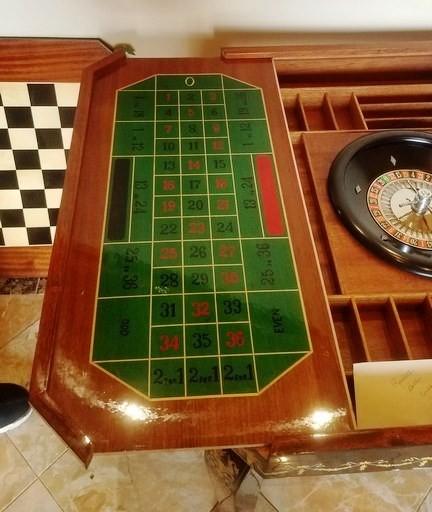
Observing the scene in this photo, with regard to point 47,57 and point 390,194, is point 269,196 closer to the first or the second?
point 390,194

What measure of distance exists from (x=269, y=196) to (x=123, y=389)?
57 cm

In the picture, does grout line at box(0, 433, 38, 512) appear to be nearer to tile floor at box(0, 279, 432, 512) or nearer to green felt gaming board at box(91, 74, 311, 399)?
tile floor at box(0, 279, 432, 512)

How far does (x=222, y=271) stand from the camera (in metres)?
0.96

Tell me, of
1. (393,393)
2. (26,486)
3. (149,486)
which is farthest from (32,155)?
(393,393)

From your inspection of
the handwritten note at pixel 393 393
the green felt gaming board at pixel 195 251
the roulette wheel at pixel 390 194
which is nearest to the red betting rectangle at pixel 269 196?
the green felt gaming board at pixel 195 251

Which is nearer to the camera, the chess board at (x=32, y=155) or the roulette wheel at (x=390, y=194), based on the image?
the roulette wheel at (x=390, y=194)

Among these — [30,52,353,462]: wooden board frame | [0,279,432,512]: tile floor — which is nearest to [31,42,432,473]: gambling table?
[30,52,353,462]: wooden board frame

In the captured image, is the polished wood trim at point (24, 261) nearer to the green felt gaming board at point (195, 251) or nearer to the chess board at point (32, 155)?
the chess board at point (32, 155)

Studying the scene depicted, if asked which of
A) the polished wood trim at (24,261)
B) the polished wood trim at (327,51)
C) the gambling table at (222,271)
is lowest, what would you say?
the gambling table at (222,271)

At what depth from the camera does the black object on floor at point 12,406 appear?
175 cm

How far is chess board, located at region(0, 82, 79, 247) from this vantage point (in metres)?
1.66

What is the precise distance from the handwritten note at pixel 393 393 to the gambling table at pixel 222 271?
26 mm

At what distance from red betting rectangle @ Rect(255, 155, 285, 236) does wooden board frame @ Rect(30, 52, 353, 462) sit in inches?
1.1

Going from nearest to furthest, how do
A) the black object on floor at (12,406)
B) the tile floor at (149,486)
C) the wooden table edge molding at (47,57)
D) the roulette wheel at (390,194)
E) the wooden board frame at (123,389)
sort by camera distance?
the wooden board frame at (123,389)
the roulette wheel at (390,194)
the wooden table edge molding at (47,57)
the tile floor at (149,486)
the black object on floor at (12,406)
